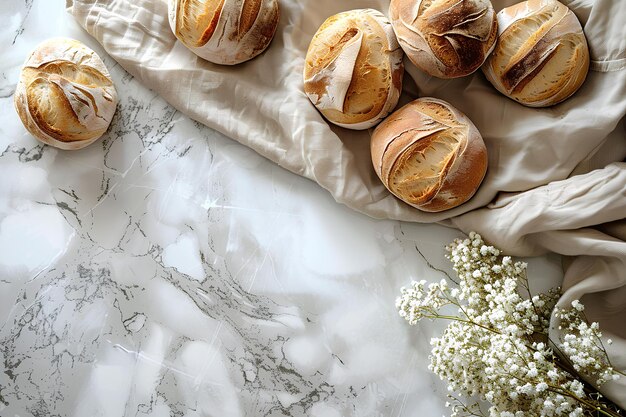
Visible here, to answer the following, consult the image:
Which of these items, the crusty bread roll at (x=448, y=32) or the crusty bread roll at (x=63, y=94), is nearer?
the crusty bread roll at (x=448, y=32)

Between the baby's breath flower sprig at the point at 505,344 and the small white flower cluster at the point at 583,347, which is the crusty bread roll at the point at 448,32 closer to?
Result: the baby's breath flower sprig at the point at 505,344

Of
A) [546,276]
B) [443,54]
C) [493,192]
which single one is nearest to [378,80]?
[443,54]

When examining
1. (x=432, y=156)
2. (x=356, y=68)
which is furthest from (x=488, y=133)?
(x=356, y=68)

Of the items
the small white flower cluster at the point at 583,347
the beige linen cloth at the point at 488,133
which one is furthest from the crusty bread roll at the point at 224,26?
the small white flower cluster at the point at 583,347

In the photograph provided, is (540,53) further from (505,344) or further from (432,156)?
(505,344)

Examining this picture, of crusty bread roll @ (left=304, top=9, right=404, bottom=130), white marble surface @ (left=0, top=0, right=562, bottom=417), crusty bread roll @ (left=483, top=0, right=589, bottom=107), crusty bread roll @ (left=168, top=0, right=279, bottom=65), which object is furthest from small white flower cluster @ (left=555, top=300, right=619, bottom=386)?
crusty bread roll @ (left=168, top=0, right=279, bottom=65)

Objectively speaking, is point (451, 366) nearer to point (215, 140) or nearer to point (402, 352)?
point (402, 352)
